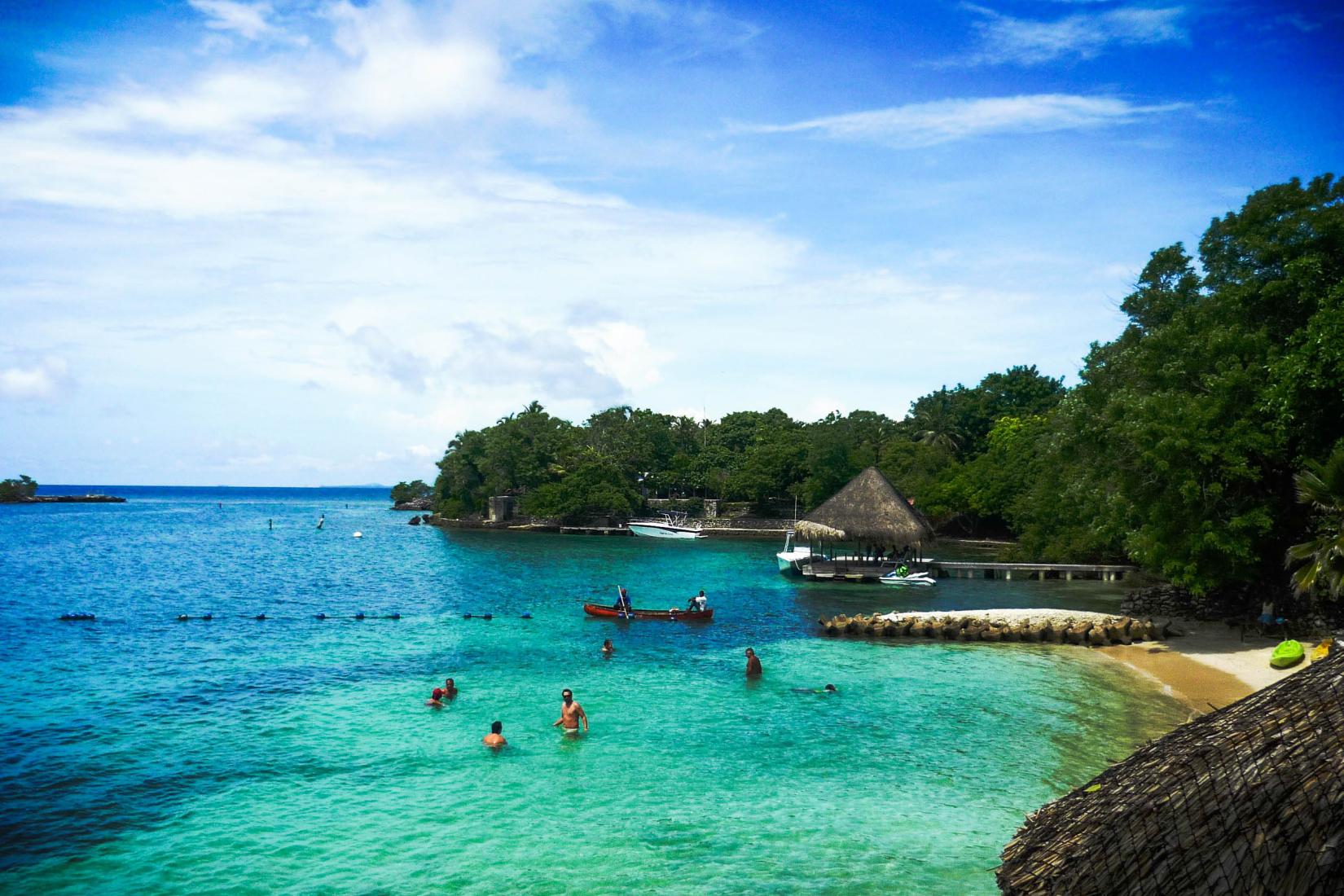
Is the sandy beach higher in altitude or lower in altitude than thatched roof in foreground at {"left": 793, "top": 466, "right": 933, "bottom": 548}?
lower

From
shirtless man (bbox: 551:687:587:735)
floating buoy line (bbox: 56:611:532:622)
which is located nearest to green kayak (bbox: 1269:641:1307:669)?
shirtless man (bbox: 551:687:587:735)

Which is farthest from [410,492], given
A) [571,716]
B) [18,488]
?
[571,716]

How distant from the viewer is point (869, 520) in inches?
1689

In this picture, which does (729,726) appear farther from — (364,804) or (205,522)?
(205,522)

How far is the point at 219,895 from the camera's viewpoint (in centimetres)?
1189

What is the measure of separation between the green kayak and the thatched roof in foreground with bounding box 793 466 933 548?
20.5 meters

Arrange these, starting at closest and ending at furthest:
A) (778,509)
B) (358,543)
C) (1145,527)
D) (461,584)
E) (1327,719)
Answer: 1. (1327,719)
2. (1145,527)
3. (461,584)
4. (358,543)
5. (778,509)

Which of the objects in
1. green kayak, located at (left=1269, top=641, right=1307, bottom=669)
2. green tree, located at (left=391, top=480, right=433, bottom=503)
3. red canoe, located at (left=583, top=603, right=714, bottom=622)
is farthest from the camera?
green tree, located at (left=391, top=480, right=433, bottom=503)

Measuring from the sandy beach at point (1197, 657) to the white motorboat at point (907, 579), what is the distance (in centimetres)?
1258

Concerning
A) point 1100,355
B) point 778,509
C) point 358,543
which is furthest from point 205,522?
point 1100,355

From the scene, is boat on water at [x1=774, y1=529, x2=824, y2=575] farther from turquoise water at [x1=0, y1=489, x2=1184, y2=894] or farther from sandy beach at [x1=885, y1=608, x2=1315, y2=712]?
Result: sandy beach at [x1=885, y1=608, x2=1315, y2=712]

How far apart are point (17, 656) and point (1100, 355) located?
4135 cm

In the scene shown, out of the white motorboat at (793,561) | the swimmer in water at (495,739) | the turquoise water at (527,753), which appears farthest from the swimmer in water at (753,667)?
the white motorboat at (793,561)

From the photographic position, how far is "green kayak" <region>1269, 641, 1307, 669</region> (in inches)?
835
